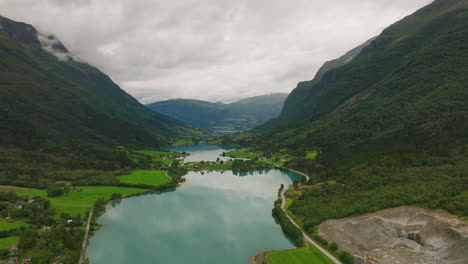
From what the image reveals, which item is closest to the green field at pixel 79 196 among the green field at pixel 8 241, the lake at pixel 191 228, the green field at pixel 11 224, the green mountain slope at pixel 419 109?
the lake at pixel 191 228

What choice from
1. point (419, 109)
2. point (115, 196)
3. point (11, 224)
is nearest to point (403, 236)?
point (419, 109)

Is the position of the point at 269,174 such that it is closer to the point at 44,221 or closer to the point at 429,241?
the point at 429,241

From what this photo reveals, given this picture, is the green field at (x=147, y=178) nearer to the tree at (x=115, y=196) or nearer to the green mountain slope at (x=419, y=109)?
the tree at (x=115, y=196)

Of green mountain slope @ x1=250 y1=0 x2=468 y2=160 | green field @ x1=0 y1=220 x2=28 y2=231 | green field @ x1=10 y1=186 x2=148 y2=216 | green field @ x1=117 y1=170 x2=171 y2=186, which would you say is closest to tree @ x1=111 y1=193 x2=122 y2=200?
green field @ x1=10 y1=186 x2=148 y2=216

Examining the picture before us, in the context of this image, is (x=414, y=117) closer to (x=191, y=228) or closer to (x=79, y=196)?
(x=191, y=228)

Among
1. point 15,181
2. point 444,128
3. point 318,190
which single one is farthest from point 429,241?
point 15,181

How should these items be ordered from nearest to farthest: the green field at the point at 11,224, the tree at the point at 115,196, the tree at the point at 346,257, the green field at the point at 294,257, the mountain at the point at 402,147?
the tree at the point at 346,257 < the green field at the point at 294,257 < the green field at the point at 11,224 < the mountain at the point at 402,147 < the tree at the point at 115,196
